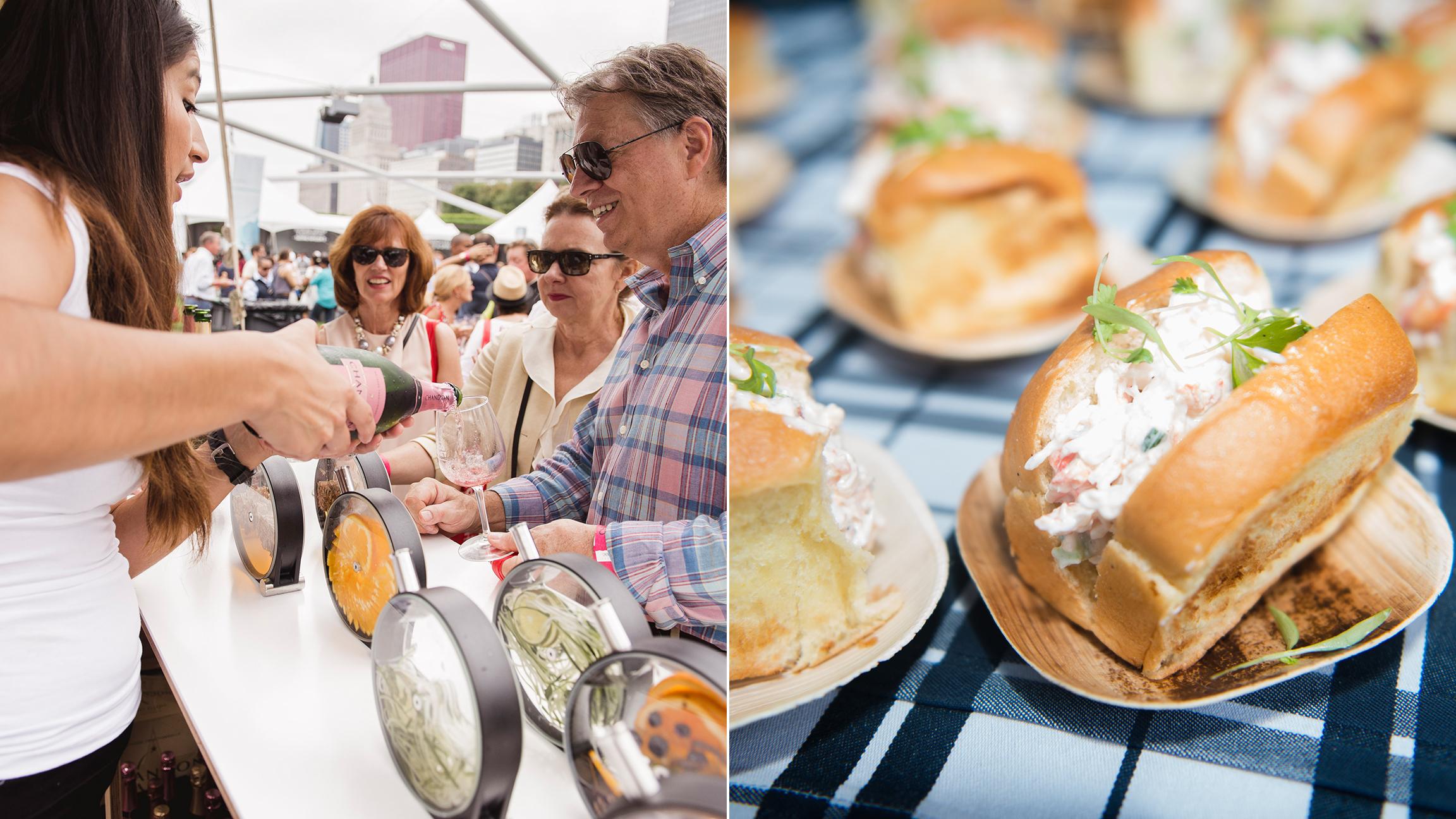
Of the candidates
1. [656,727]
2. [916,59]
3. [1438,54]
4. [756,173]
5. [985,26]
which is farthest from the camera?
[985,26]

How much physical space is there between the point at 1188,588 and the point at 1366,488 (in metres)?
0.28

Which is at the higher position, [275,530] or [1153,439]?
[1153,439]

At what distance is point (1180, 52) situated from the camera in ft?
5.12

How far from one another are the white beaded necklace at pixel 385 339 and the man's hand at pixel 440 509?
157 mm

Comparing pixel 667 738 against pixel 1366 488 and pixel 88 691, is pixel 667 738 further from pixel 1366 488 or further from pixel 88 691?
pixel 1366 488

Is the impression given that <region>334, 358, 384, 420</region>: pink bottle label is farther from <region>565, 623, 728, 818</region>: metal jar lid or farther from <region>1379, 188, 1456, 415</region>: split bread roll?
<region>1379, 188, 1456, 415</region>: split bread roll

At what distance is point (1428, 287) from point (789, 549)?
839mm

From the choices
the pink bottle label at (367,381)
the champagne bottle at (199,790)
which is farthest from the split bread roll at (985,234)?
the champagne bottle at (199,790)

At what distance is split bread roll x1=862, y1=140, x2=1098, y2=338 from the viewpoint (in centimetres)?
118

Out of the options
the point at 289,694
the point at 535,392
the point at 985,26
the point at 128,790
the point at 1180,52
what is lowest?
the point at 128,790

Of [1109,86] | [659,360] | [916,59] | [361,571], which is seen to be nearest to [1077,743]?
[659,360]

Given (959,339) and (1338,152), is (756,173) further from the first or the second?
(1338,152)

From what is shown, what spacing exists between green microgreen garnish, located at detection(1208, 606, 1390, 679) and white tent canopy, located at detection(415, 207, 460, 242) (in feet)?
2.63

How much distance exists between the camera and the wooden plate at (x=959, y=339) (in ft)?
3.27
